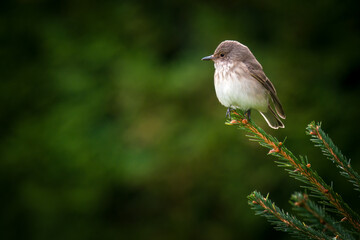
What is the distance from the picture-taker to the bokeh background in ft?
20.0

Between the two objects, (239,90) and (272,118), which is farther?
(272,118)

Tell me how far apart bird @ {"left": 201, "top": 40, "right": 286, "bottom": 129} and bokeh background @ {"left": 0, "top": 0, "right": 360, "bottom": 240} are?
198 centimetres

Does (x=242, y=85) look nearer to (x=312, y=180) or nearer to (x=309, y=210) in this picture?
(x=312, y=180)

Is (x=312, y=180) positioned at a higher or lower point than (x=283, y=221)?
higher

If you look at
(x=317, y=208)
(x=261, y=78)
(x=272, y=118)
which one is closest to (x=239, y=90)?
(x=261, y=78)

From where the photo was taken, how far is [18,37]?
24.8ft

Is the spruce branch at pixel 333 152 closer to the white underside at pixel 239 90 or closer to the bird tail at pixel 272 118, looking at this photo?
the white underside at pixel 239 90

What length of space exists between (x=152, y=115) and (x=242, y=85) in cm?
320

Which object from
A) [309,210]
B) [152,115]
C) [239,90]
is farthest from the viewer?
[152,115]

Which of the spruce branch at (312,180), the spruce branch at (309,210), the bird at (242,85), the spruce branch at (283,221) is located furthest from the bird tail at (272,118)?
the spruce branch at (309,210)

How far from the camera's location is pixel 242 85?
3.37 meters

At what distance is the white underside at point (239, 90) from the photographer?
11.0 ft

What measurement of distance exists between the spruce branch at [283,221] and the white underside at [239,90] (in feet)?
5.47

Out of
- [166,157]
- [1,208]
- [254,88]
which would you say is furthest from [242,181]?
[1,208]
